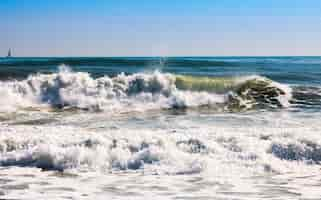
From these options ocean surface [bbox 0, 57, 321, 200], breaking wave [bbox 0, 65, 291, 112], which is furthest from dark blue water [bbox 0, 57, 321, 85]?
ocean surface [bbox 0, 57, 321, 200]

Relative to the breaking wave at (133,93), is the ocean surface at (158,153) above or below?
below

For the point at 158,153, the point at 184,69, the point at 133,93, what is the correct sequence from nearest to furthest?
the point at 158,153 → the point at 133,93 → the point at 184,69

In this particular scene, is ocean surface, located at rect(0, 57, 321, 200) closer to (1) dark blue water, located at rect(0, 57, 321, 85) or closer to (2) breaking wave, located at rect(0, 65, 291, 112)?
(2) breaking wave, located at rect(0, 65, 291, 112)

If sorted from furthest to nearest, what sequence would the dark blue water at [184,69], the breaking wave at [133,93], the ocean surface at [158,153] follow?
the dark blue water at [184,69] < the breaking wave at [133,93] < the ocean surface at [158,153]

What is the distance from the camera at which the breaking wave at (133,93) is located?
51.9ft

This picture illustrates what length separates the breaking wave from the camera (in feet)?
51.9

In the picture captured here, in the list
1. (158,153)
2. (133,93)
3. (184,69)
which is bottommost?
(158,153)

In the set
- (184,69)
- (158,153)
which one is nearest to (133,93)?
(158,153)

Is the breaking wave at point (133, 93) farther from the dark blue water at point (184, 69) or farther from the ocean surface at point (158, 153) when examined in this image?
the dark blue water at point (184, 69)

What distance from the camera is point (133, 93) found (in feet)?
56.7

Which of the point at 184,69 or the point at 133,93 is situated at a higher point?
the point at 184,69

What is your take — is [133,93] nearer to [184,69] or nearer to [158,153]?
[158,153]

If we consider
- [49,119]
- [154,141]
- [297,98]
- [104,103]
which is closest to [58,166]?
[154,141]

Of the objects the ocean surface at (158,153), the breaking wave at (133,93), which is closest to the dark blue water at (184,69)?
the breaking wave at (133,93)
